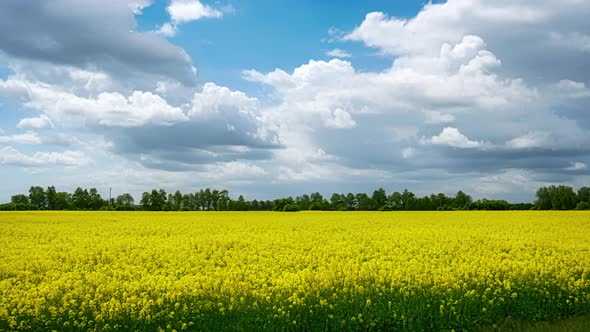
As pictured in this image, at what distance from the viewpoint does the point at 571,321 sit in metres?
10.1

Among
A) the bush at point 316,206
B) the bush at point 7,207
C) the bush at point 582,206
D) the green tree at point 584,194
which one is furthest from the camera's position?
the green tree at point 584,194

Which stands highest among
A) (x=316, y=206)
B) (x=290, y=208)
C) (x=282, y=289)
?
(x=316, y=206)

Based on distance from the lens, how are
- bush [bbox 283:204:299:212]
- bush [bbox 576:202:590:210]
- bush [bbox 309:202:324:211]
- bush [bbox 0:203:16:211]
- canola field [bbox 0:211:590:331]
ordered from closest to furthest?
1. canola field [bbox 0:211:590:331]
2. bush [bbox 283:204:299:212]
3. bush [bbox 576:202:590:210]
4. bush [bbox 309:202:324:211]
5. bush [bbox 0:203:16:211]

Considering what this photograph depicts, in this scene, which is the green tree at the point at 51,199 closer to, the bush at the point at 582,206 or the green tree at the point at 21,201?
the green tree at the point at 21,201

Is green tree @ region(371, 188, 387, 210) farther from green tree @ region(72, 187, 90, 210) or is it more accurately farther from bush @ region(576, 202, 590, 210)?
green tree @ region(72, 187, 90, 210)

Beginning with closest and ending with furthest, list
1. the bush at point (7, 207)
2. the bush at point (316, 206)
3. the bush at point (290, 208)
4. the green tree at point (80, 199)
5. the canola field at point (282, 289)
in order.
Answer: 1. the canola field at point (282, 289)
2. the bush at point (290, 208)
3. the bush at point (316, 206)
4. the bush at point (7, 207)
5. the green tree at point (80, 199)

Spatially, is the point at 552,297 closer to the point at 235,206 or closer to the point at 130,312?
the point at 130,312

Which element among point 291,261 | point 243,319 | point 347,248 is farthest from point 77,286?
point 347,248

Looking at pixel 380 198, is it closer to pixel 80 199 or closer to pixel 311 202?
pixel 311 202

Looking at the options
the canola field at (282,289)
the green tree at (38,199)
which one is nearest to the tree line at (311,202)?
the green tree at (38,199)

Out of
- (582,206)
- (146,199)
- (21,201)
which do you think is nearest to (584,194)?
(582,206)

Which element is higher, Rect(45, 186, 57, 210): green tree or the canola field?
Rect(45, 186, 57, 210): green tree

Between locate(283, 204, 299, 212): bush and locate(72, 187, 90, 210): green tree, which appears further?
locate(72, 187, 90, 210): green tree

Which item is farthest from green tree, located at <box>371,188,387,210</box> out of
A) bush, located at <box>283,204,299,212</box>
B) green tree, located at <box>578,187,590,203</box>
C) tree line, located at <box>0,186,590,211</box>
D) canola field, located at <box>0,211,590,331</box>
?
canola field, located at <box>0,211,590,331</box>
